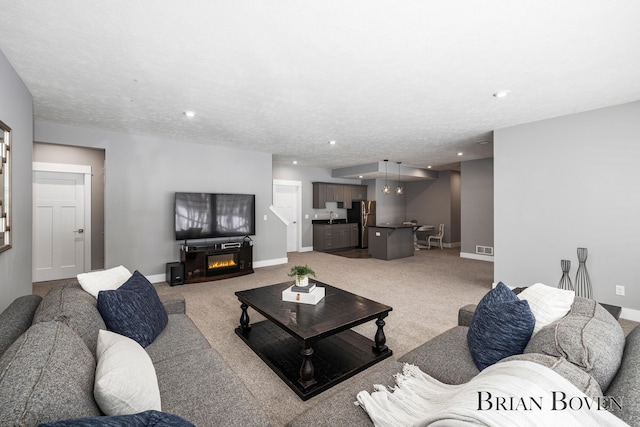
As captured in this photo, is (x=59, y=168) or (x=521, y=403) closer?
(x=521, y=403)

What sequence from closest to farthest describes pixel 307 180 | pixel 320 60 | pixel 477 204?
pixel 320 60
pixel 477 204
pixel 307 180

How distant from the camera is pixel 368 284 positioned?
4996mm

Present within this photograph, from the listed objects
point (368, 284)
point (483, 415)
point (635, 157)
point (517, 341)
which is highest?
point (635, 157)

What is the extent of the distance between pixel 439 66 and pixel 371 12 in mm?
1010

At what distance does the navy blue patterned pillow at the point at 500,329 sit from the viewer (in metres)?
1.47

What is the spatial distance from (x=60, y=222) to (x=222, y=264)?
2.98 meters

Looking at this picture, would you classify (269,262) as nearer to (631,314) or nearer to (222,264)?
(222,264)

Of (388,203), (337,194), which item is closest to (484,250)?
(388,203)

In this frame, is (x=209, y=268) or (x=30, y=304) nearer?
(x=30, y=304)

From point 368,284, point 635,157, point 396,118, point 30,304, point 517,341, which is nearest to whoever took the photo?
point 517,341

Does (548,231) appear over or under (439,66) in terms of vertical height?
under

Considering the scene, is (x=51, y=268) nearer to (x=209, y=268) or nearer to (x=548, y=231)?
(x=209, y=268)

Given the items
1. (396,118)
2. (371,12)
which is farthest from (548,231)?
(371,12)

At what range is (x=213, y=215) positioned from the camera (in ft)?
17.9
